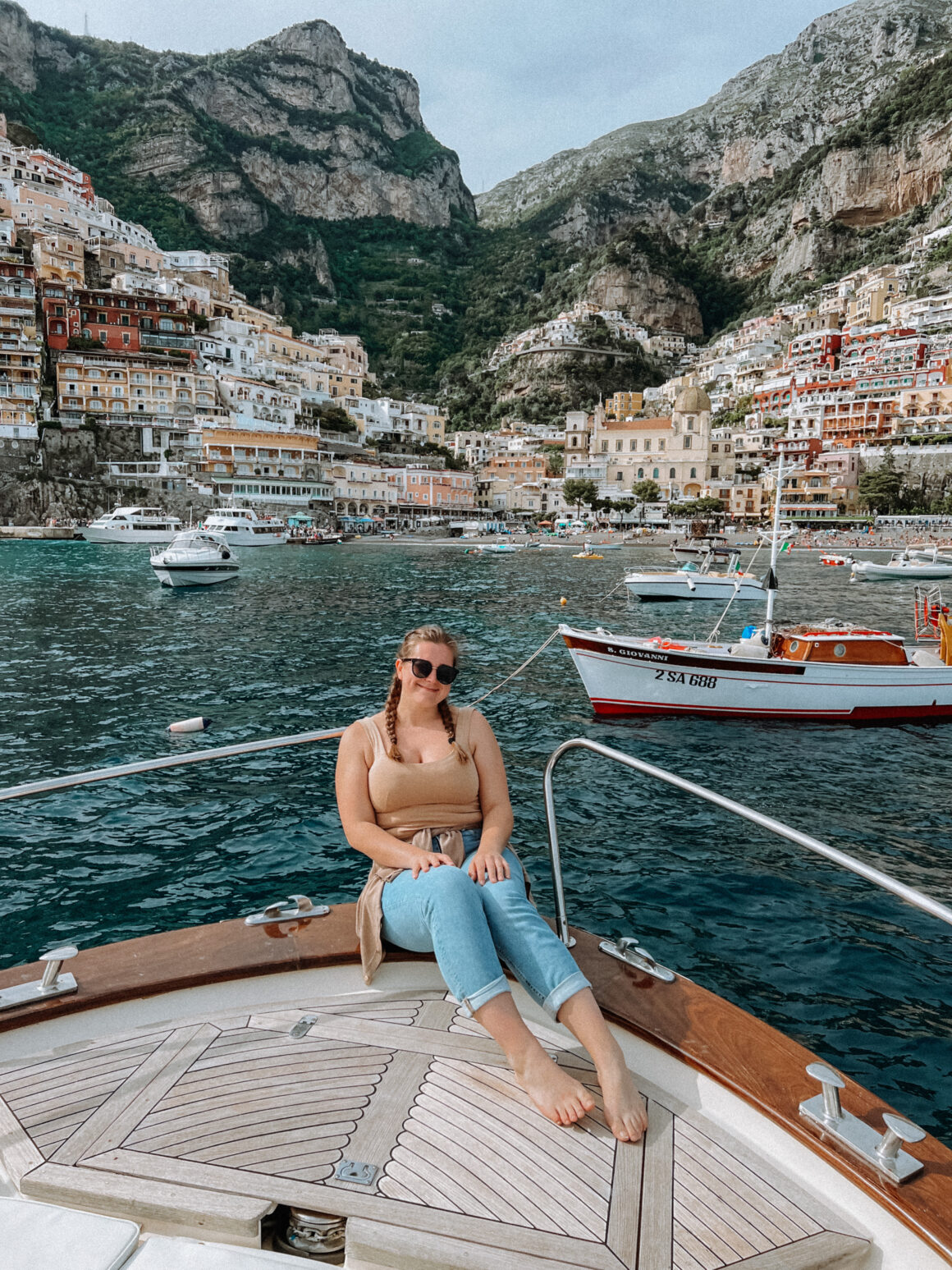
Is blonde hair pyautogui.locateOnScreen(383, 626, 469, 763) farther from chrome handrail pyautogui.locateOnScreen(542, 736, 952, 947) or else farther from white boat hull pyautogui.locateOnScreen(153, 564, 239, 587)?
white boat hull pyautogui.locateOnScreen(153, 564, 239, 587)

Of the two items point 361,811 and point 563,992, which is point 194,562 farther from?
point 563,992

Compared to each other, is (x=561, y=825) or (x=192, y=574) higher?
(x=192, y=574)

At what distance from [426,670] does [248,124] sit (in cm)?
19588

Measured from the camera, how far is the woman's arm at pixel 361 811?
9.57 feet

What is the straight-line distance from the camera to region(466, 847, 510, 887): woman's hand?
281cm

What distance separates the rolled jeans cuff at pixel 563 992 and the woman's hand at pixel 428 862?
56 centimetres

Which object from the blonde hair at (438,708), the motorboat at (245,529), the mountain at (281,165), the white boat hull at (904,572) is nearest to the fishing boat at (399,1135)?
the blonde hair at (438,708)

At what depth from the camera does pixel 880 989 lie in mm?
5574

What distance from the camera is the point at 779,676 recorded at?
12.7 m

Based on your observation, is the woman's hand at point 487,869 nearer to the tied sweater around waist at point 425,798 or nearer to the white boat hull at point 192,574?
the tied sweater around waist at point 425,798

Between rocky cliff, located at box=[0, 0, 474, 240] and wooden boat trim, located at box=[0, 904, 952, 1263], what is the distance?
158522 millimetres

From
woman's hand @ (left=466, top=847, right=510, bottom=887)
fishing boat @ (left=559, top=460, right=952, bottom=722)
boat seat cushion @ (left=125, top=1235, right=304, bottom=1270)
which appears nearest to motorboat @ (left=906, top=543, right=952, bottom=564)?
fishing boat @ (left=559, top=460, right=952, bottom=722)

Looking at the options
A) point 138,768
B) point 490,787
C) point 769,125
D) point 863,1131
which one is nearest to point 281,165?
point 769,125

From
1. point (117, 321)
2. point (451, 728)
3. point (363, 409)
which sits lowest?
point (451, 728)
